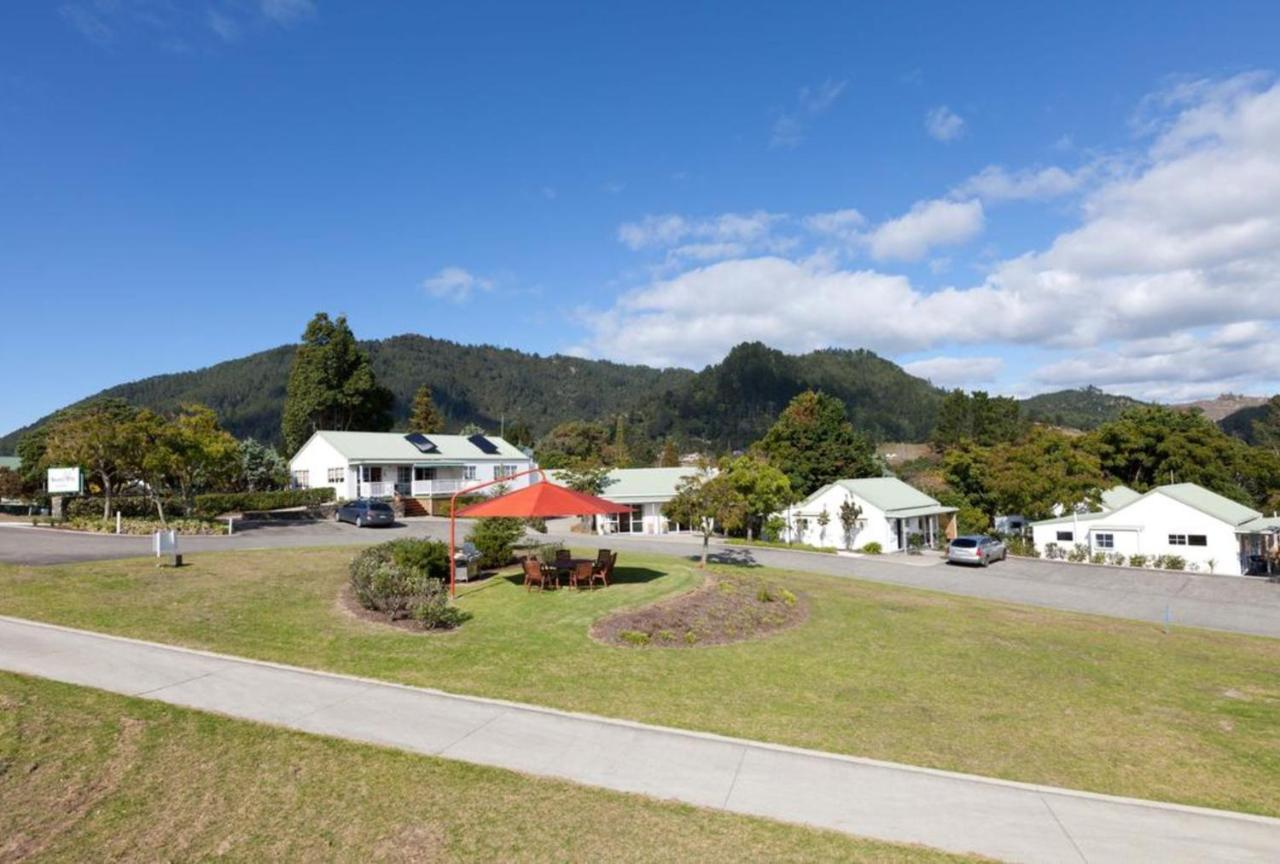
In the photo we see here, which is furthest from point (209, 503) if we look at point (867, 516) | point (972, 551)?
point (972, 551)

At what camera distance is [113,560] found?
773 inches

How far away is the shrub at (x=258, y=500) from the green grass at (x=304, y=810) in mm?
34715

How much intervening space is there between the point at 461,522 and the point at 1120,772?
3769cm

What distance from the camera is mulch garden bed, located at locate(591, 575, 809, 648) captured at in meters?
13.9

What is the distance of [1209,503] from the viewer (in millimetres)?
38688

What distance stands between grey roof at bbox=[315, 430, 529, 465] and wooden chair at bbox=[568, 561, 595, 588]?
3453 centimetres

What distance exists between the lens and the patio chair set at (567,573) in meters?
18.2

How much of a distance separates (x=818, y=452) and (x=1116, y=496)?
65.8ft


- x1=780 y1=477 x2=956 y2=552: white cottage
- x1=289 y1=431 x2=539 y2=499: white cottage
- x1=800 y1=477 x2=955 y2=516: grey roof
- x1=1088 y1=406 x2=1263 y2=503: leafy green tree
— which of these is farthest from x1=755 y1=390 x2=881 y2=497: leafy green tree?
x1=289 y1=431 x2=539 y2=499: white cottage

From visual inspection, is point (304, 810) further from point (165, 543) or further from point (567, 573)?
point (165, 543)

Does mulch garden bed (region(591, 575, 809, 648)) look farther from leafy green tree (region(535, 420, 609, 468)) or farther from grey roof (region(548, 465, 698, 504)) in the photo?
leafy green tree (region(535, 420, 609, 468))

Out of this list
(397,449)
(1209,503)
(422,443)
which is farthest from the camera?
(422,443)

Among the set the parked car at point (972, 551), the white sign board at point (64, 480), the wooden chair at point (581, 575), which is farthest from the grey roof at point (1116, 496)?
the white sign board at point (64, 480)

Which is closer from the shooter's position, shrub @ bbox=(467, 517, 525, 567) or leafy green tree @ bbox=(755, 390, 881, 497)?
shrub @ bbox=(467, 517, 525, 567)
